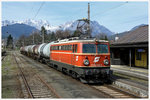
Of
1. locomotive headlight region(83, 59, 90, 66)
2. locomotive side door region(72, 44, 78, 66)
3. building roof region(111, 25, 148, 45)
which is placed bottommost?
locomotive headlight region(83, 59, 90, 66)

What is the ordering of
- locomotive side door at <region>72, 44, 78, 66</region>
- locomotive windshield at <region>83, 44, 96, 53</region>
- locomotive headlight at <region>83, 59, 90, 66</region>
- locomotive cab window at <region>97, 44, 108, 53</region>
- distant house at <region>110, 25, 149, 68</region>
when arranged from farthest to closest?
distant house at <region>110, 25, 149, 68</region>, locomotive side door at <region>72, 44, 78, 66</region>, locomotive cab window at <region>97, 44, 108, 53</region>, locomotive windshield at <region>83, 44, 96, 53</region>, locomotive headlight at <region>83, 59, 90, 66</region>

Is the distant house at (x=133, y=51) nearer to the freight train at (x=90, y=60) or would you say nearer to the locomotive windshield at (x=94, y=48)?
the locomotive windshield at (x=94, y=48)

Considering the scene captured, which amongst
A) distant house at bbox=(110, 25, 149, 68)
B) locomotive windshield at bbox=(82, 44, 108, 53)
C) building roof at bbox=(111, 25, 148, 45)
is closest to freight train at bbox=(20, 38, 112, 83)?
locomotive windshield at bbox=(82, 44, 108, 53)

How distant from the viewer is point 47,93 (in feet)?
33.4

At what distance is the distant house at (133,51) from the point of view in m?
21.3

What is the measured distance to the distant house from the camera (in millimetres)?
21312

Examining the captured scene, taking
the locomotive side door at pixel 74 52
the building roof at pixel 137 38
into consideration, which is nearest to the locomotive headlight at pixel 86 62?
the locomotive side door at pixel 74 52

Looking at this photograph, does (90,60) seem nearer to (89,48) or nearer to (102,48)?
(89,48)

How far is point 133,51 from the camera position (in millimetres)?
24516

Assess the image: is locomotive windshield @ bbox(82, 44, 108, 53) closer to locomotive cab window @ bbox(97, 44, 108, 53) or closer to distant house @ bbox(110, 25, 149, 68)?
locomotive cab window @ bbox(97, 44, 108, 53)

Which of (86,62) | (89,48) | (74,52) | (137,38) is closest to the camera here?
(86,62)

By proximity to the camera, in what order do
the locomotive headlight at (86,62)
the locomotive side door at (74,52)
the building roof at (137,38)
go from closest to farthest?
1. the locomotive headlight at (86,62)
2. the locomotive side door at (74,52)
3. the building roof at (137,38)

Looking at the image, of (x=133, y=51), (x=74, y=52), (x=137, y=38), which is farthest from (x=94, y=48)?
(x=133, y=51)

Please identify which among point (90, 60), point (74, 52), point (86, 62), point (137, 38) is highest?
point (137, 38)
